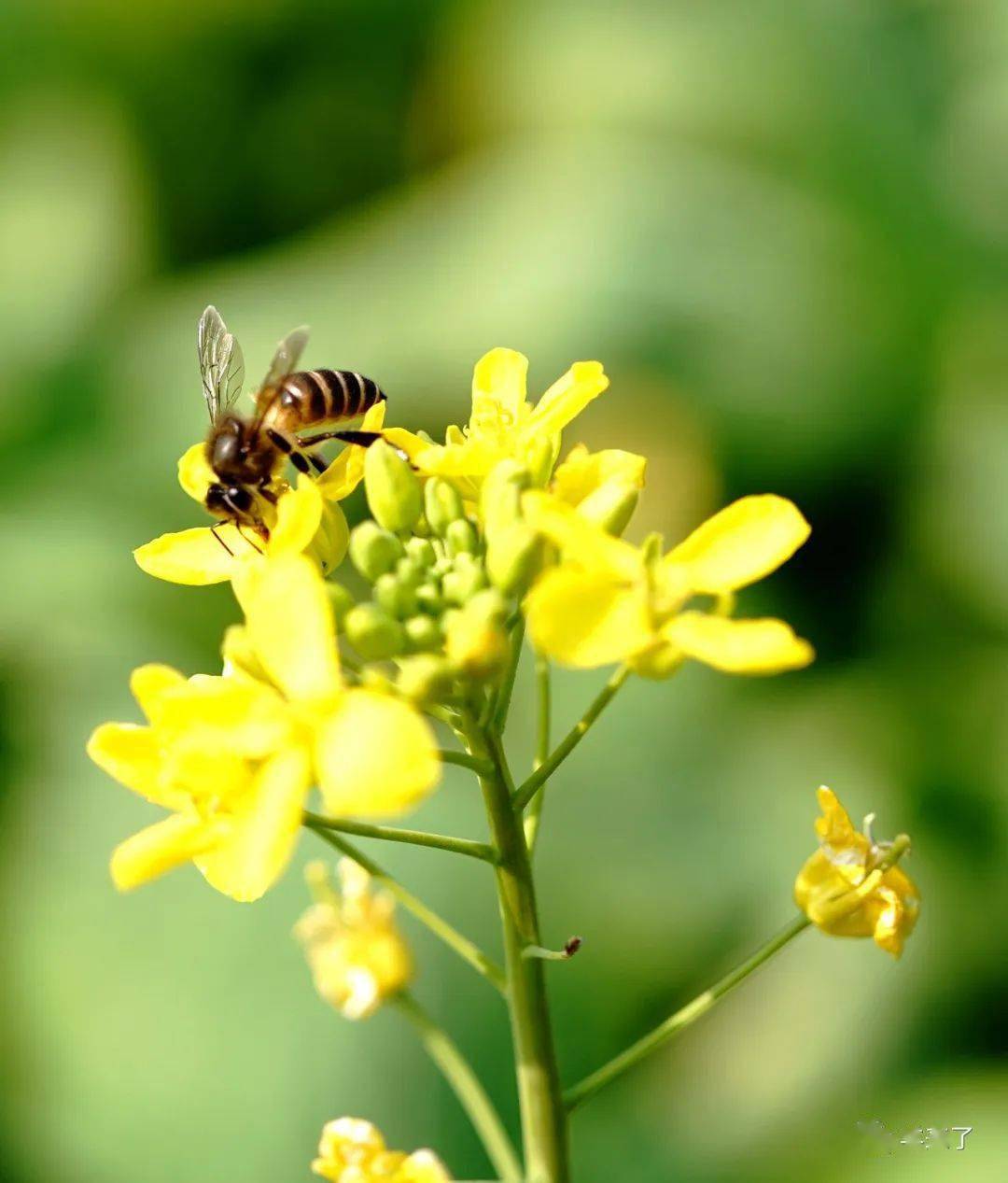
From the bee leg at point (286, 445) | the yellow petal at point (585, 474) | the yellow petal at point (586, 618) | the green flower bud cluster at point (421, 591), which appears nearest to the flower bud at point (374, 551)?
the green flower bud cluster at point (421, 591)

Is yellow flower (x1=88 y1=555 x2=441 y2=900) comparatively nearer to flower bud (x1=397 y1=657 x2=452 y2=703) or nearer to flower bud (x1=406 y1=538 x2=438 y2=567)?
flower bud (x1=397 y1=657 x2=452 y2=703)

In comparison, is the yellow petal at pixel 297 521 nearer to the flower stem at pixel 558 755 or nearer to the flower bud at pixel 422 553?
the flower bud at pixel 422 553

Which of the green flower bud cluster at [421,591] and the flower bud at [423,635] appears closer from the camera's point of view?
the green flower bud cluster at [421,591]

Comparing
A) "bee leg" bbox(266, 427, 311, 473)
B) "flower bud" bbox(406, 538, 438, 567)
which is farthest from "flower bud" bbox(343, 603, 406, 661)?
"bee leg" bbox(266, 427, 311, 473)

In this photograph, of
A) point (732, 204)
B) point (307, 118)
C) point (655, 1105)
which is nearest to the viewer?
point (655, 1105)

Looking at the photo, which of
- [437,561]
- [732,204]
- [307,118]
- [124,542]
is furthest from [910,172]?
[437,561]

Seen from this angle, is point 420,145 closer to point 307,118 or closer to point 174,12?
point 307,118
